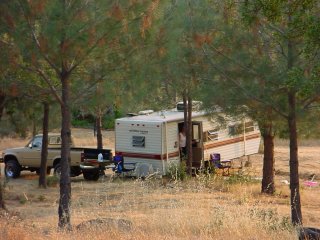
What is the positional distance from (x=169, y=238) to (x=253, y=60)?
5698 millimetres

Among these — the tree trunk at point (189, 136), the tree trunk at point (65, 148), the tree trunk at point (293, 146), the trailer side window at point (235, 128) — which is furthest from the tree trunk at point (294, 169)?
the tree trunk at point (189, 136)

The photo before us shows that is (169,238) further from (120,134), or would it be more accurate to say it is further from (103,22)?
(120,134)

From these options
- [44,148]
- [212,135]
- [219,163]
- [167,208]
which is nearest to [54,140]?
[44,148]

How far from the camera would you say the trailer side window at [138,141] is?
23.1 m

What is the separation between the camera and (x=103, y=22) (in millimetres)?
11070

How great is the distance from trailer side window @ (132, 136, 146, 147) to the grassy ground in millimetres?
1935

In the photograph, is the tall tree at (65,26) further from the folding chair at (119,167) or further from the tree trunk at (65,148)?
the folding chair at (119,167)

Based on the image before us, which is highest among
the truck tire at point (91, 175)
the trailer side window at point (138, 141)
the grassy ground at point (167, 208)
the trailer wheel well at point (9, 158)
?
the trailer side window at point (138, 141)

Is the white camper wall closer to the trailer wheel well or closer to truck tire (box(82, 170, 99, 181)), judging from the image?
truck tire (box(82, 170, 99, 181))

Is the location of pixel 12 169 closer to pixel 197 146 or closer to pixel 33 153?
pixel 33 153

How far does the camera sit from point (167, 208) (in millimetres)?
13539

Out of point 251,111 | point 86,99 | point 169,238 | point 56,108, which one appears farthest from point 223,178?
point 169,238

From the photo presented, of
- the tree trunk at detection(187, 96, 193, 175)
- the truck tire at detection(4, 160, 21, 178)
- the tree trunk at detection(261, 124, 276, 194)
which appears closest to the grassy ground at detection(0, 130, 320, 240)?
the tree trunk at detection(261, 124, 276, 194)

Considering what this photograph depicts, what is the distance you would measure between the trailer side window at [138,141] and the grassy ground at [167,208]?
6.35ft
